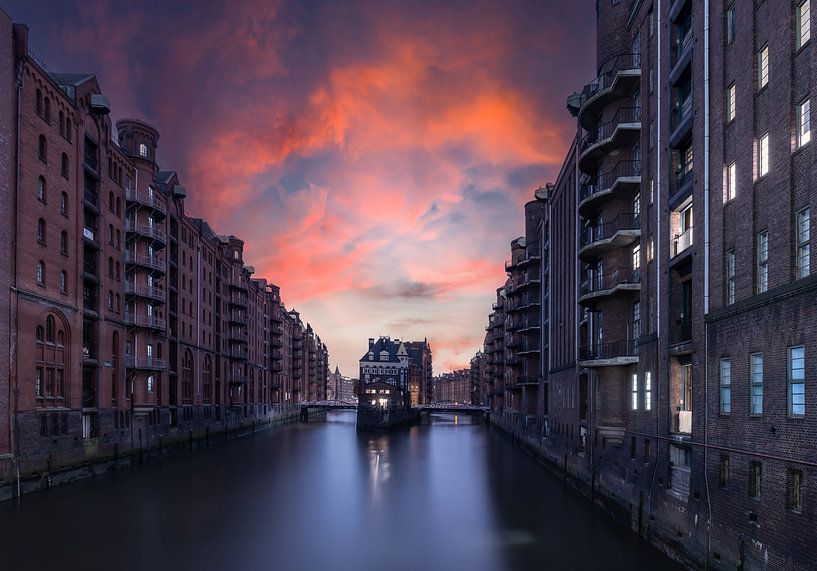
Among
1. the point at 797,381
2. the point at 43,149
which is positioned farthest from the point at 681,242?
the point at 43,149

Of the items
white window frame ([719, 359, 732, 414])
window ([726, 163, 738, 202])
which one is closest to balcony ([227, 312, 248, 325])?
white window frame ([719, 359, 732, 414])

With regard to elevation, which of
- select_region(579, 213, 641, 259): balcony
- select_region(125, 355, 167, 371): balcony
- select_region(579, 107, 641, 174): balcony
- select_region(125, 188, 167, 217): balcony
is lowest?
select_region(125, 355, 167, 371): balcony

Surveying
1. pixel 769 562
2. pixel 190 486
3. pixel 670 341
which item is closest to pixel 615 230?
pixel 670 341

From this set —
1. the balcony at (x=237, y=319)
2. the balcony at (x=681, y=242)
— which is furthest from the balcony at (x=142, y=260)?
the balcony at (x=681, y=242)

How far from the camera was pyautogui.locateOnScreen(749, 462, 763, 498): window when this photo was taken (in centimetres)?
1514

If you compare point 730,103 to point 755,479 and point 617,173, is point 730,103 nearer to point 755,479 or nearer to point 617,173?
point 755,479

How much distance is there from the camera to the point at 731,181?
17.8 m

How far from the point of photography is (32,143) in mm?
33656

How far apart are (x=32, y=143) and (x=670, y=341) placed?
32311 millimetres

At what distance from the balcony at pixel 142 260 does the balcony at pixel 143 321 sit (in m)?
3.74

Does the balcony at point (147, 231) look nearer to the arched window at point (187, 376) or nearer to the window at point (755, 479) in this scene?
the arched window at point (187, 376)

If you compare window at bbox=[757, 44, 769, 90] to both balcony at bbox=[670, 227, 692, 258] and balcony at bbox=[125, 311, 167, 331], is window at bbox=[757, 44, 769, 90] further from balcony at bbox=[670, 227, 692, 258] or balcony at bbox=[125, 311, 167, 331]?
balcony at bbox=[125, 311, 167, 331]

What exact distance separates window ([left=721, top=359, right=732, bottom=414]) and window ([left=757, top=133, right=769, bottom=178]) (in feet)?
16.4

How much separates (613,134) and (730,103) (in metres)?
9.85
